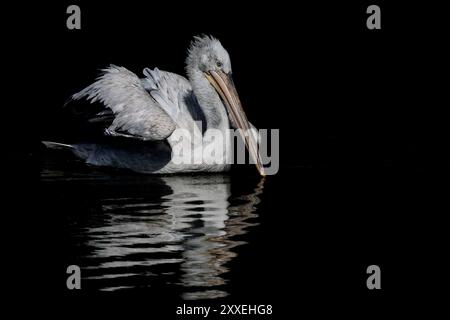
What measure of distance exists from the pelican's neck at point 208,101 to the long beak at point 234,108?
67 mm

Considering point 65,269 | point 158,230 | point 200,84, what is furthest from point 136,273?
point 200,84

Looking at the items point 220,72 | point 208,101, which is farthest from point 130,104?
point 220,72

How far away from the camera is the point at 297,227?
8.65 meters

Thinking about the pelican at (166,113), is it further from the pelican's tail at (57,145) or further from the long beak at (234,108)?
the pelican's tail at (57,145)

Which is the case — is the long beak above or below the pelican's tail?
above

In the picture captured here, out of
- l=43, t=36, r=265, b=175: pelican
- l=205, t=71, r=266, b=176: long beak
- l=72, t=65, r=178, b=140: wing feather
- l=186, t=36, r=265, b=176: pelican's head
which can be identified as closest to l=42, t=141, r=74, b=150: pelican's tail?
l=43, t=36, r=265, b=175: pelican

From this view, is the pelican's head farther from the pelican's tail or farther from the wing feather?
the pelican's tail

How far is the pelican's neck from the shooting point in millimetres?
11648

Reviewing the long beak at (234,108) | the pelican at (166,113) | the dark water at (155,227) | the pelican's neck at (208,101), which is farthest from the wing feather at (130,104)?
the long beak at (234,108)

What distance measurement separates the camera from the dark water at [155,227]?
280 inches

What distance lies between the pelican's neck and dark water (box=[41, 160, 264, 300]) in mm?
648

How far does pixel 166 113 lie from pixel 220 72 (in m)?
0.84

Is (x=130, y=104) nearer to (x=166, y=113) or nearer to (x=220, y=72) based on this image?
(x=166, y=113)

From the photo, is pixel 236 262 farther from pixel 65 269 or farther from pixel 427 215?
pixel 427 215
